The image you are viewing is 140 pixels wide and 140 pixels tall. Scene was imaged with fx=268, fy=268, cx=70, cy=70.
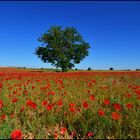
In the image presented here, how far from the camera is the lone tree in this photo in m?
48.8

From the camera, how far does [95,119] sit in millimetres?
5395

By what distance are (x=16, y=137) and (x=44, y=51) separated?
46.3 metres

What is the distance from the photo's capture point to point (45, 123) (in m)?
5.74

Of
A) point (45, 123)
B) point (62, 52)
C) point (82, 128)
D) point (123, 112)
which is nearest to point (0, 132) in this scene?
point (45, 123)

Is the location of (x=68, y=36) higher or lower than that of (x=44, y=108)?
higher

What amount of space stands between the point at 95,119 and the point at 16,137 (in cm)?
218

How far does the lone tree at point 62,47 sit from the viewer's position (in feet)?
160

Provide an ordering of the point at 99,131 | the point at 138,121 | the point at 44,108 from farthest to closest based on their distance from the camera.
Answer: the point at 44,108 → the point at 138,121 → the point at 99,131

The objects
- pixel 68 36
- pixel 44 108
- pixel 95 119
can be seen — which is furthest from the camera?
pixel 68 36

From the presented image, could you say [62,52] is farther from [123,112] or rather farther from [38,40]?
[123,112]

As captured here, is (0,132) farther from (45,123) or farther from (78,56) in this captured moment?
(78,56)

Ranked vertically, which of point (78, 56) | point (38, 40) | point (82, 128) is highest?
point (38, 40)

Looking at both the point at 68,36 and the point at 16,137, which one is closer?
the point at 16,137

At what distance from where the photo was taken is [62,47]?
4944cm
